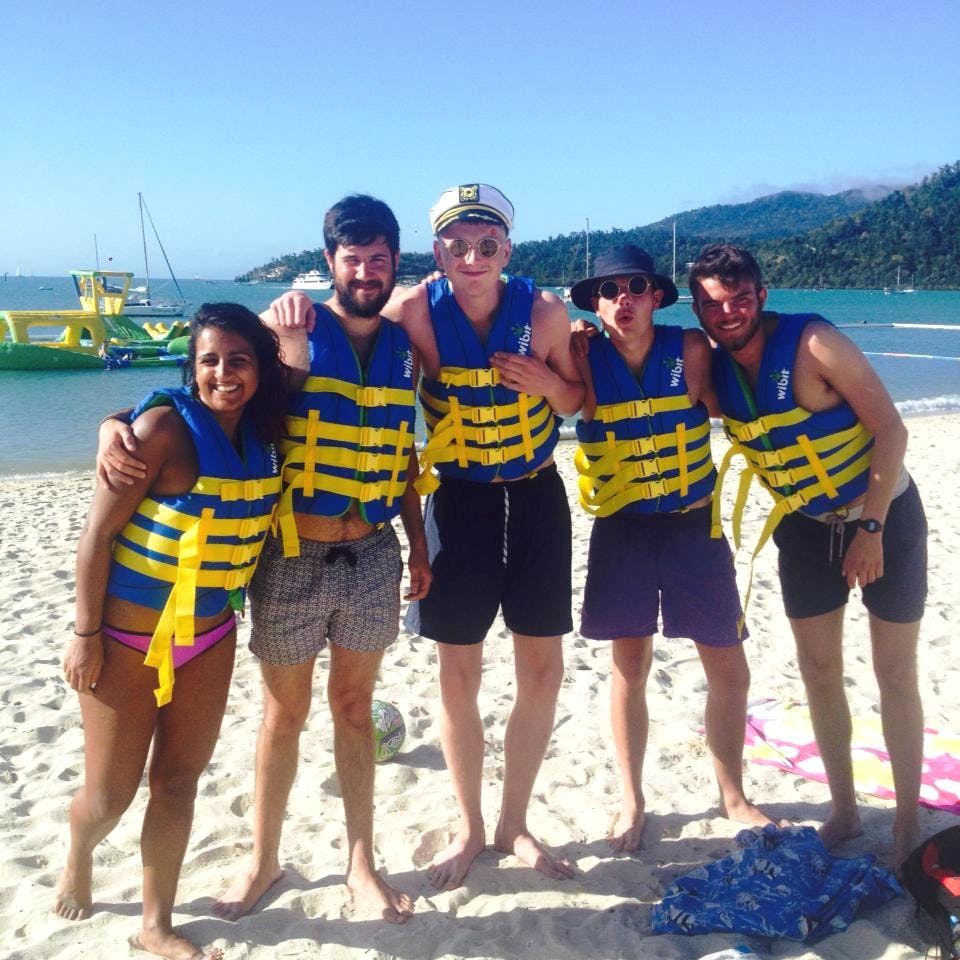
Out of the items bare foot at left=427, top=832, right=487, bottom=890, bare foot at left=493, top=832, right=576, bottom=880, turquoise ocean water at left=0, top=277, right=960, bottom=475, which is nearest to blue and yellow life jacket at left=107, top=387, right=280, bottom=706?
bare foot at left=427, top=832, right=487, bottom=890

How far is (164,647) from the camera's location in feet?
8.61

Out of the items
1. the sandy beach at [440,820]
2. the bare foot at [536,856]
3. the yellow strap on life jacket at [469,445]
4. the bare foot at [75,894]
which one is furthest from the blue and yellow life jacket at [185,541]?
the bare foot at [536,856]

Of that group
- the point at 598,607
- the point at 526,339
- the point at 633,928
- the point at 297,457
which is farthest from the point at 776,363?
the point at 633,928

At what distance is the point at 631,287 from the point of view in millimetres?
3289

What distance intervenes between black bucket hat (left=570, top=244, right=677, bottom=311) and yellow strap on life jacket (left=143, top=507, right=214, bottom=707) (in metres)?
1.69

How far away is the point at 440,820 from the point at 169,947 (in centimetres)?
127

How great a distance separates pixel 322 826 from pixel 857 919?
2.13 metres

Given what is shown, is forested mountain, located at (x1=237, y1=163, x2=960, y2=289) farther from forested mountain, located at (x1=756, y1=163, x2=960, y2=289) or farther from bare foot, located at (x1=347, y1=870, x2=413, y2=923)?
bare foot, located at (x1=347, y1=870, x2=413, y2=923)

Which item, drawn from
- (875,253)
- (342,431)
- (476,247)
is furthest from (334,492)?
(875,253)

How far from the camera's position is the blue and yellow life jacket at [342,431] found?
2.99 m

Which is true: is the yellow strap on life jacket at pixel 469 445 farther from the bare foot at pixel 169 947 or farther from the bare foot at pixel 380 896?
the bare foot at pixel 169 947

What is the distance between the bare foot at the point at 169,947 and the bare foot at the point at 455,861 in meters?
0.84

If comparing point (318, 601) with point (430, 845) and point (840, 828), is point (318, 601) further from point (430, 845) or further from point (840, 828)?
point (840, 828)

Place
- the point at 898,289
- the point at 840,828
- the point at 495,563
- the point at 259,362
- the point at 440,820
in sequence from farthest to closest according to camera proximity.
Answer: the point at 898,289, the point at 440,820, the point at 840,828, the point at 495,563, the point at 259,362
